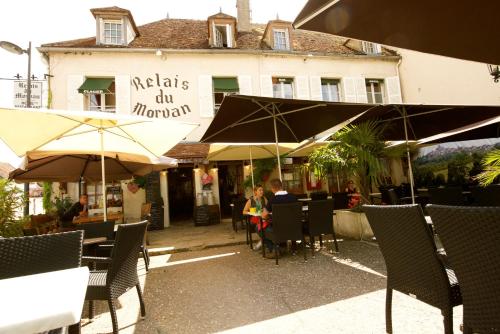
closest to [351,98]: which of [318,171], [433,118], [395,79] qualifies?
[395,79]

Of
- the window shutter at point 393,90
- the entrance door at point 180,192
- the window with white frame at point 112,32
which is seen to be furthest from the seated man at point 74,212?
the window shutter at point 393,90

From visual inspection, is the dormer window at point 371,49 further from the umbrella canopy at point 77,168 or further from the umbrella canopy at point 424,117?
the umbrella canopy at point 77,168

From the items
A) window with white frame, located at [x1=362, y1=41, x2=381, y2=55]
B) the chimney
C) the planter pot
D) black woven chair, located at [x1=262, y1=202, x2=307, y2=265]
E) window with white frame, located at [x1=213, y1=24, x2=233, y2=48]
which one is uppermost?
the chimney

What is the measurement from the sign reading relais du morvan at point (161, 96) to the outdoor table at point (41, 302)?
32.6ft

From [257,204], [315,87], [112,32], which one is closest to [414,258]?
[257,204]

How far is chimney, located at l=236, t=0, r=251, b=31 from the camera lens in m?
13.9

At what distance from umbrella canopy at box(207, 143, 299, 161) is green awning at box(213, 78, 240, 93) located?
12.6ft

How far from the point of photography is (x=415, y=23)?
7.26 ft

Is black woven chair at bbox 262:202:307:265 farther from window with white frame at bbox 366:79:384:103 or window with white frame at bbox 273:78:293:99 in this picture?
window with white frame at bbox 366:79:384:103

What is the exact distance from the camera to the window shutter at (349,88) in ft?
40.3

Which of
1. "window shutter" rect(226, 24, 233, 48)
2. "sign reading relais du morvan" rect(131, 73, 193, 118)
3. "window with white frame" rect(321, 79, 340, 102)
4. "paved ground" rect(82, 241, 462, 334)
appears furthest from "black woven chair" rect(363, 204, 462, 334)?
"window shutter" rect(226, 24, 233, 48)

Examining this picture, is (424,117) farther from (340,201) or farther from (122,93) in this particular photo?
(122,93)

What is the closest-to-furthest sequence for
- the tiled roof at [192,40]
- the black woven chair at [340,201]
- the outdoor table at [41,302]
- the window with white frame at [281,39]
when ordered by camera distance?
the outdoor table at [41,302], the black woven chair at [340,201], the tiled roof at [192,40], the window with white frame at [281,39]

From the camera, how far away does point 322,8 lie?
180 cm
